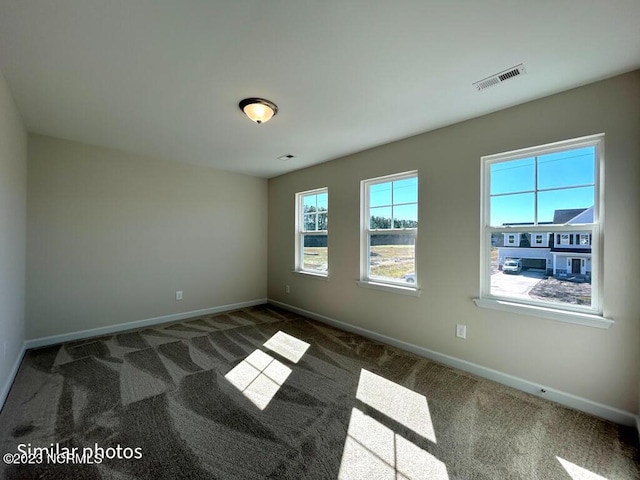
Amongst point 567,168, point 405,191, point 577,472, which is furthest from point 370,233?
point 577,472

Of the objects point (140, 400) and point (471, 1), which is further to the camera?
point (140, 400)

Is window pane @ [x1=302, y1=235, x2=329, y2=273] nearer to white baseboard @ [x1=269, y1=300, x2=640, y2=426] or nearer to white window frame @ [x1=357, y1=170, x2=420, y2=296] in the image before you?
white window frame @ [x1=357, y1=170, x2=420, y2=296]

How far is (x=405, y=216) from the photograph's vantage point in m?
3.29

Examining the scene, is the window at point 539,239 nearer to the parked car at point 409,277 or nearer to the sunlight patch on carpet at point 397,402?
the parked car at point 409,277

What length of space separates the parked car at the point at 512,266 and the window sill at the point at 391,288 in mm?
860

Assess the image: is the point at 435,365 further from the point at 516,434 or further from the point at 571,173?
the point at 571,173

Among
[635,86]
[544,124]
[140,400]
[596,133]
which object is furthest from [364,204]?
[140,400]

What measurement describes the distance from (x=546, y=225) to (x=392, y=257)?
5.10 feet

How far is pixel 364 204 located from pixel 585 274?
2.29 metres

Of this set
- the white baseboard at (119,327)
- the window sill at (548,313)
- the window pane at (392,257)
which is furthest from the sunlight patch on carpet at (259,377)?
the window sill at (548,313)

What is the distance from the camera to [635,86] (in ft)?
6.27

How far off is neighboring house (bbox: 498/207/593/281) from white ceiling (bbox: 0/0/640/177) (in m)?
1.05

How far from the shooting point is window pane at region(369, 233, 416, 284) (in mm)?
3232

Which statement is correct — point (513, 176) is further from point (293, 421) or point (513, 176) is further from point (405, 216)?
point (293, 421)
